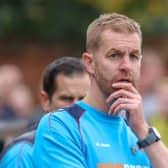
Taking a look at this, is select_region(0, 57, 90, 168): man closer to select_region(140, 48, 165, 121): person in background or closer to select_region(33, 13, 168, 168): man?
select_region(33, 13, 168, 168): man

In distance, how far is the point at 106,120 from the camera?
764 cm

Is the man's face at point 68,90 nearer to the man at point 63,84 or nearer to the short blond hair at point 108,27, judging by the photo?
the man at point 63,84

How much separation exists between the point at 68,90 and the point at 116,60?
2031 mm

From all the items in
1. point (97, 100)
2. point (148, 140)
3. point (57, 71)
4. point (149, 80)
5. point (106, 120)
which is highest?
point (149, 80)

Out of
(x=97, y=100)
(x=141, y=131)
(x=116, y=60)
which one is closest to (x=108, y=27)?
(x=116, y=60)

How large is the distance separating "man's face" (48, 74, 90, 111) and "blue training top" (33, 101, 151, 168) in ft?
5.68

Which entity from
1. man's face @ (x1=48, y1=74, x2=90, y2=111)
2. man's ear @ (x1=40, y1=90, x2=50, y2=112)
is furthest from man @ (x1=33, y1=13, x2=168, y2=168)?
man's ear @ (x1=40, y1=90, x2=50, y2=112)

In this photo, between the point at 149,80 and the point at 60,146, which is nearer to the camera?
the point at 60,146

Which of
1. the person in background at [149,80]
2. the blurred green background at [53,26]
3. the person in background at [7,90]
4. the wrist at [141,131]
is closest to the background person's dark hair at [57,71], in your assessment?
the wrist at [141,131]

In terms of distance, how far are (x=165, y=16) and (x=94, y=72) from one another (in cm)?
1201

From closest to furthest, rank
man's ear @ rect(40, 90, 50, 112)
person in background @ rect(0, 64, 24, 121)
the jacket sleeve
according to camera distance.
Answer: the jacket sleeve, man's ear @ rect(40, 90, 50, 112), person in background @ rect(0, 64, 24, 121)

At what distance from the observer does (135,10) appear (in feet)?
65.4

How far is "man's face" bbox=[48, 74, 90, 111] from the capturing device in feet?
31.0

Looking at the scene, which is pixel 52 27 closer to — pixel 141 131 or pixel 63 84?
pixel 63 84
